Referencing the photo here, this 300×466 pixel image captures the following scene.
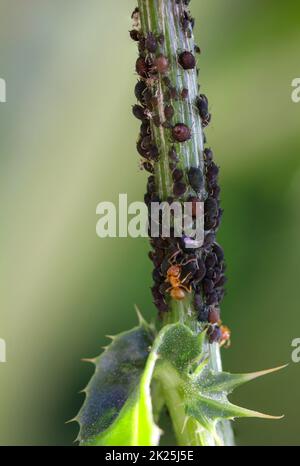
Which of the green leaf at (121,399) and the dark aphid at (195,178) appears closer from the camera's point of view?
the green leaf at (121,399)

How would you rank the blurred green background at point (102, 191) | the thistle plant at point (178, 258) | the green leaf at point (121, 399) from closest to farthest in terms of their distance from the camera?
the green leaf at point (121, 399), the thistle plant at point (178, 258), the blurred green background at point (102, 191)

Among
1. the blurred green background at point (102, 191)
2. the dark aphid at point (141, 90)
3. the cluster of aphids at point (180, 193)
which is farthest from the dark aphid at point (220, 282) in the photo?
the blurred green background at point (102, 191)

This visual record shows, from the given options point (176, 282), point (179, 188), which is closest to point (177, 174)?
point (179, 188)

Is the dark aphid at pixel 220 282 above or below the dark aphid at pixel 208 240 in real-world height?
below

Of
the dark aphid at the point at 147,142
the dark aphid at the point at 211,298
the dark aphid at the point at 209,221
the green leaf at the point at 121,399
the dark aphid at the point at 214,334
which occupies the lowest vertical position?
the green leaf at the point at 121,399

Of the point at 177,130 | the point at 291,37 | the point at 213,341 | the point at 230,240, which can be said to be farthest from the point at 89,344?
the point at 291,37

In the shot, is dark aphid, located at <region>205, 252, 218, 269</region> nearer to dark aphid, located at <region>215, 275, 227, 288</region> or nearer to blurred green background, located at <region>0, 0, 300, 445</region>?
dark aphid, located at <region>215, 275, 227, 288</region>

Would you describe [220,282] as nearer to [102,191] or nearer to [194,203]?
[194,203]

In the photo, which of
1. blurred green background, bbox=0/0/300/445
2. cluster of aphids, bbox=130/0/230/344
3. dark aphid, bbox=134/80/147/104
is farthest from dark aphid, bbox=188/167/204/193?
blurred green background, bbox=0/0/300/445

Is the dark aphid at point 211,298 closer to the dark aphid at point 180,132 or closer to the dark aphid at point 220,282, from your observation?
the dark aphid at point 220,282
